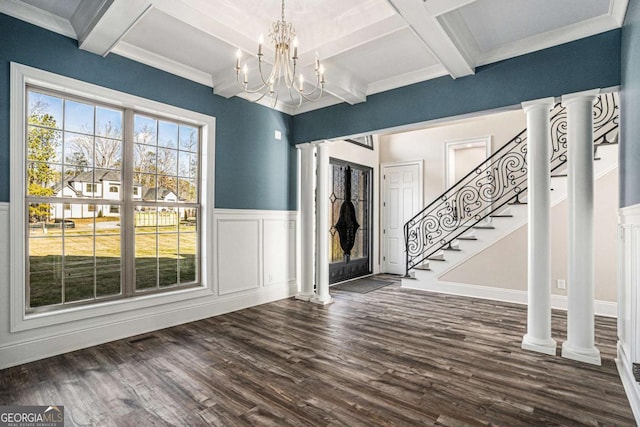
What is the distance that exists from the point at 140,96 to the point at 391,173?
5292 millimetres

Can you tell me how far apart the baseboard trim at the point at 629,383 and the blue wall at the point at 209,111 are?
13.5 ft

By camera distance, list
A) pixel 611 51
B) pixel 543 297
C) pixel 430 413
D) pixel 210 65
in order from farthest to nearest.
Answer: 1. pixel 210 65
2. pixel 543 297
3. pixel 611 51
4. pixel 430 413

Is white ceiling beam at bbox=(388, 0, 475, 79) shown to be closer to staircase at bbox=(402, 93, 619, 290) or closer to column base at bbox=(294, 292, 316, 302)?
staircase at bbox=(402, 93, 619, 290)

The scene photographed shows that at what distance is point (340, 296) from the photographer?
526 centimetres

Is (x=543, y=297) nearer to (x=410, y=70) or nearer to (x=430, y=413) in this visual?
(x=430, y=413)

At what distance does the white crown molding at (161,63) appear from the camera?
10.7 feet

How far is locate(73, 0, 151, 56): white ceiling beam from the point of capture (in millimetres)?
2424

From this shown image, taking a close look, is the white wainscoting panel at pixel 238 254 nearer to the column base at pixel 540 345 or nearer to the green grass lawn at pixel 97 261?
the green grass lawn at pixel 97 261

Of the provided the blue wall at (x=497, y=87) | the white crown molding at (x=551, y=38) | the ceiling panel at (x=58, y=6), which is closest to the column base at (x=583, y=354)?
the blue wall at (x=497, y=87)

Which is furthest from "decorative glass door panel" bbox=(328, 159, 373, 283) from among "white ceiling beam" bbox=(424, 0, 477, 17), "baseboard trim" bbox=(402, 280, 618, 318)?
"white ceiling beam" bbox=(424, 0, 477, 17)

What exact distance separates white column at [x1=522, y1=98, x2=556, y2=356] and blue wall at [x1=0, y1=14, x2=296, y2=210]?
3.29m

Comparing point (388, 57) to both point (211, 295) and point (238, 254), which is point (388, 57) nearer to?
point (238, 254)

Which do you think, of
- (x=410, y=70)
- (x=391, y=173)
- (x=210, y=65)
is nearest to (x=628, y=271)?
(x=410, y=70)

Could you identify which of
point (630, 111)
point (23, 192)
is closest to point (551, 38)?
point (630, 111)
